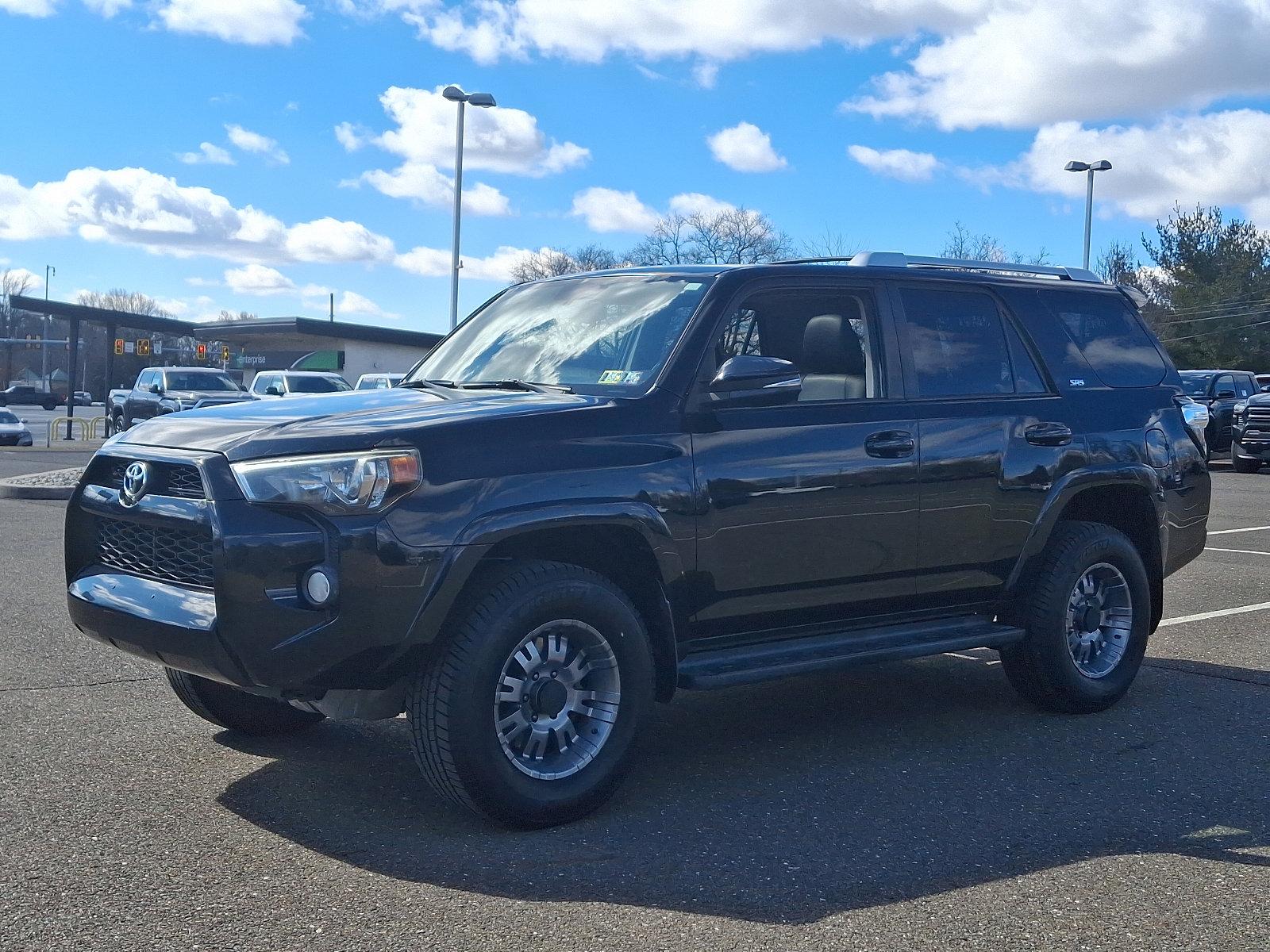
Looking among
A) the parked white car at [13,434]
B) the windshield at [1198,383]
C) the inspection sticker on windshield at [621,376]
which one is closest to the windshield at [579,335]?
the inspection sticker on windshield at [621,376]

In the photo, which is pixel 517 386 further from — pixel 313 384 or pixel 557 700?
pixel 313 384

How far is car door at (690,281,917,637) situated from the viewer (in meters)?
5.11

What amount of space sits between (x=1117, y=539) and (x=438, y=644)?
3380 mm

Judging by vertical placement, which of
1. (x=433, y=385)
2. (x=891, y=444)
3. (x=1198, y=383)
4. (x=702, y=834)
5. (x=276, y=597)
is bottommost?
(x=702, y=834)

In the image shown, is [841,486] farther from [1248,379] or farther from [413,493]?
[1248,379]

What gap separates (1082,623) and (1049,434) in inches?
35.7

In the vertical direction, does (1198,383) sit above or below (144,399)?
above

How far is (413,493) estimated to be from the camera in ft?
14.4

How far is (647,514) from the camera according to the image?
4.83m

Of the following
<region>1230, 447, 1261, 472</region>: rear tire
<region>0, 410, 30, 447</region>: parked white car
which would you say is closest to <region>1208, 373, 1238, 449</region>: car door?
<region>1230, 447, 1261, 472</region>: rear tire

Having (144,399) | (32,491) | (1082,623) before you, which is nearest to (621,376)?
(1082,623)

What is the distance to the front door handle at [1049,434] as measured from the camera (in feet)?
20.0

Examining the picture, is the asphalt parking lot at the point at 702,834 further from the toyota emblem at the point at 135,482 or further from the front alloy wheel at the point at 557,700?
the toyota emblem at the point at 135,482

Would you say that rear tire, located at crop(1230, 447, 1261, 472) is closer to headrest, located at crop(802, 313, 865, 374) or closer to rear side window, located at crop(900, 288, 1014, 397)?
rear side window, located at crop(900, 288, 1014, 397)
